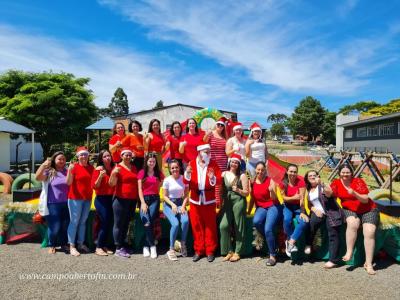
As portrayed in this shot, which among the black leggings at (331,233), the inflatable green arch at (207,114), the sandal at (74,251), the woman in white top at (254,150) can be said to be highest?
the inflatable green arch at (207,114)

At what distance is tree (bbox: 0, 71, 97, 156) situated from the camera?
773 inches

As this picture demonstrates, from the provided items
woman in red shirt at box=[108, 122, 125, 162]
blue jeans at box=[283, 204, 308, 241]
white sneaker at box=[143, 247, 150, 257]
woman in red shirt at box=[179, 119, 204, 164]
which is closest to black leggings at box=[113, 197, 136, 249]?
white sneaker at box=[143, 247, 150, 257]

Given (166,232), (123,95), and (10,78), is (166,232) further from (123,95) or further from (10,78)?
(123,95)

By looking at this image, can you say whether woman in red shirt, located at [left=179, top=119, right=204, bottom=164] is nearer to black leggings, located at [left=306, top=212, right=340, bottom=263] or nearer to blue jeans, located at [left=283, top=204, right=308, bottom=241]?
blue jeans, located at [left=283, top=204, right=308, bottom=241]

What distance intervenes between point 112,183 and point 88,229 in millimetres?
1125

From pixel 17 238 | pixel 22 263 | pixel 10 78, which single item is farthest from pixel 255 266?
pixel 10 78

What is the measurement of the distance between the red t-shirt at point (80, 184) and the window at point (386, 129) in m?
26.7

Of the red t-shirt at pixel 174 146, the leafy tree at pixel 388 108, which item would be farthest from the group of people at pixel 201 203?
the leafy tree at pixel 388 108

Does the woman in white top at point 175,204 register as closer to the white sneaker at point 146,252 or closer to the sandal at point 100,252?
the white sneaker at point 146,252

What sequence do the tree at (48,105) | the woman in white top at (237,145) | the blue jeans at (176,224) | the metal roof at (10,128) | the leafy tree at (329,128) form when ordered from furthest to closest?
the leafy tree at (329,128)
the tree at (48,105)
the metal roof at (10,128)
the woman in white top at (237,145)
the blue jeans at (176,224)

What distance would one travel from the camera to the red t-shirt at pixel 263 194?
4742mm

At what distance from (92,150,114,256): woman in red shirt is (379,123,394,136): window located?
26505 mm

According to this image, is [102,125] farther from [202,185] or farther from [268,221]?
[268,221]

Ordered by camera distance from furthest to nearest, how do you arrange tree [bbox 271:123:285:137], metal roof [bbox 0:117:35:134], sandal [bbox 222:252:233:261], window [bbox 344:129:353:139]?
1. tree [bbox 271:123:285:137]
2. window [bbox 344:129:353:139]
3. metal roof [bbox 0:117:35:134]
4. sandal [bbox 222:252:233:261]
